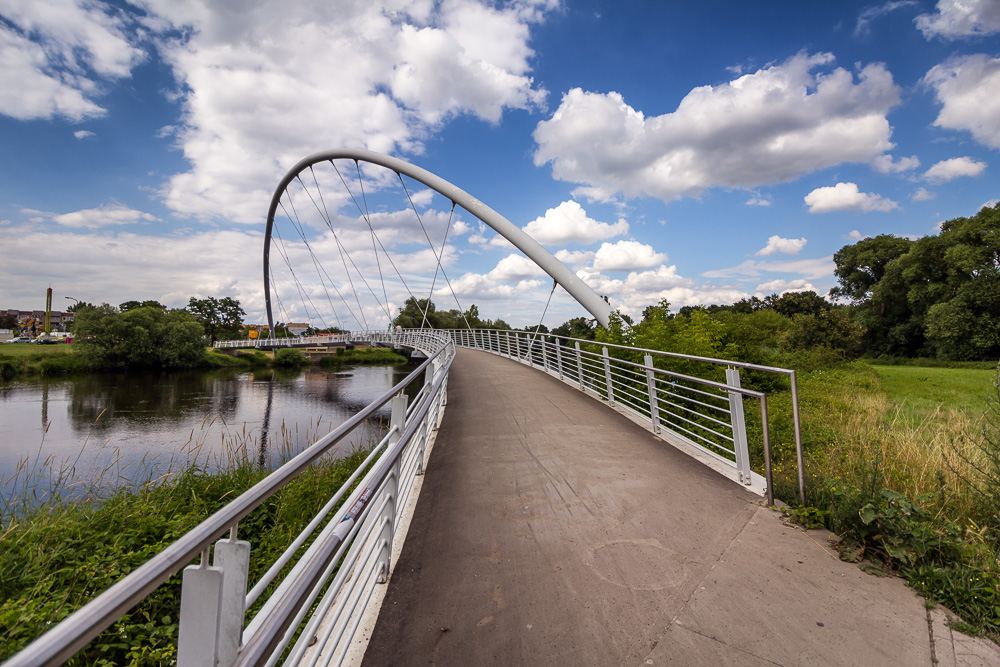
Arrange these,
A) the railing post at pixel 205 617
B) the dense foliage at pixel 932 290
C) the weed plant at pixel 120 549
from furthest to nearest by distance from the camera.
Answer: the dense foliage at pixel 932 290 < the weed plant at pixel 120 549 < the railing post at pixel 205 617

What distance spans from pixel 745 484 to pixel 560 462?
5.63 feet

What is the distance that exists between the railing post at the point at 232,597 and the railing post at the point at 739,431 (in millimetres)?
4096

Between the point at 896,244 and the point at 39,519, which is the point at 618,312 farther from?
the point at 896,244

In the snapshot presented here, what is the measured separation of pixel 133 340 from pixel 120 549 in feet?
140

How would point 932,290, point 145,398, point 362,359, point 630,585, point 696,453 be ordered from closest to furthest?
point 630,585 → point 696,453 → point 145,398 → point 932,290 → point 362,359

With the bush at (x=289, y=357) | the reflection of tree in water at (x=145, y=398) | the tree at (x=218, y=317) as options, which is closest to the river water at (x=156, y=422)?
Answer: the reflection of tree in water at (x=145, y=398)

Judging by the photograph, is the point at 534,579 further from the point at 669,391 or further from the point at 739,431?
the point at 669,391

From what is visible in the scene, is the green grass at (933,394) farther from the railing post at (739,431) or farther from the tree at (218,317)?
the tree at (218,317)

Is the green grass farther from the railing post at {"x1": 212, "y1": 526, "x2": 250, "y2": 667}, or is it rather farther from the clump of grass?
the clump of grass

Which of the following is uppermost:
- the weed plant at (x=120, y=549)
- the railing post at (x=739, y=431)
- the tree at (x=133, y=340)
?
the tree at (x=133, y=340)

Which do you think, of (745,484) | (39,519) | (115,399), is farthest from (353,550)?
(115,399)

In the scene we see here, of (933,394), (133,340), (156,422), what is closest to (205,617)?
(933,394)

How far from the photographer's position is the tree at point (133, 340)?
122 ft

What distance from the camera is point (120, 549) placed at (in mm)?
4859
